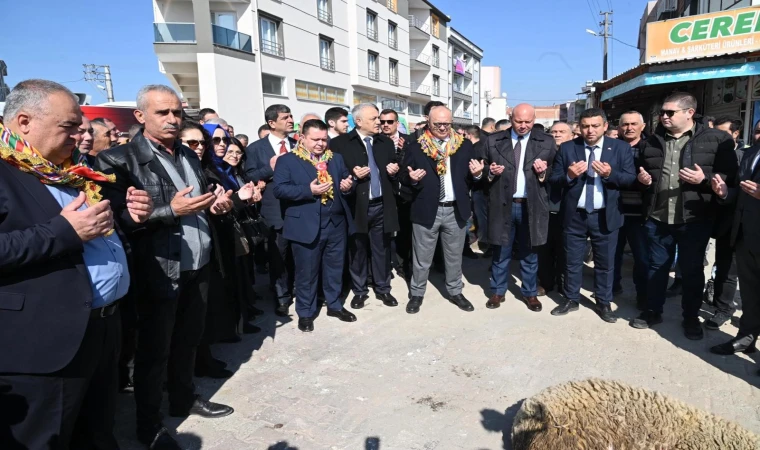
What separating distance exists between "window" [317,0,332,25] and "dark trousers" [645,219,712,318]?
22.4 meters

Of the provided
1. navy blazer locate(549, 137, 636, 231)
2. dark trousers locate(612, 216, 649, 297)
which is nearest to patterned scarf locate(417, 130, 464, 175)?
navy blazer locate(549, 137, 636, 231)

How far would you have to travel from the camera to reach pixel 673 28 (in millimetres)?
10109

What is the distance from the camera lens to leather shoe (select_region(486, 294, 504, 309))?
508 cm

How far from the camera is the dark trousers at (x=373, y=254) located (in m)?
5.23

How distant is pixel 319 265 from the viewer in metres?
4.71

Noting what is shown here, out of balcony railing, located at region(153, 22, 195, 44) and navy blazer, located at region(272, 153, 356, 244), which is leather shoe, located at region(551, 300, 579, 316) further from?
balcony railing, located at region(153, 22, 195, 44)

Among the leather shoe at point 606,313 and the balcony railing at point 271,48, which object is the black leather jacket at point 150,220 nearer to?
the leather shoe at point 606,313

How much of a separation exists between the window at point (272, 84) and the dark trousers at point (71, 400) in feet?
61.9

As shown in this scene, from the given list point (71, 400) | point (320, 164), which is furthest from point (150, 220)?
point (320, 164)

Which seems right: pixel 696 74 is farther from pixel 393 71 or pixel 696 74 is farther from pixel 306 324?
pixel 393 71

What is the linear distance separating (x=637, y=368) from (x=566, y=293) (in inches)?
52.8

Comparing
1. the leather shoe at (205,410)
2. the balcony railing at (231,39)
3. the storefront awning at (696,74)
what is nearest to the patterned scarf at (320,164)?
the leather shoe at (205,410)

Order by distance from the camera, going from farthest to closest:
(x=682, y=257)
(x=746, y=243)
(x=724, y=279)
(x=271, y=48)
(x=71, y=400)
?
(x=271, y=48)
(x=724, y=279)
(x=682, y=257)
(x=746, y=243)
(x=71, y=400)

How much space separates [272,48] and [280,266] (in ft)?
58.0
